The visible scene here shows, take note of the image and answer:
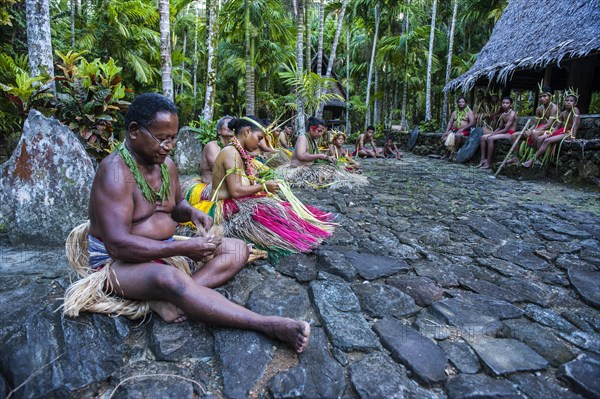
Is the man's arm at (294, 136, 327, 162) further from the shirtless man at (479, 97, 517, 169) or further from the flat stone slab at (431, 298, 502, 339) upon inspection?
the shirtless man at (479, 97, 517, 169)

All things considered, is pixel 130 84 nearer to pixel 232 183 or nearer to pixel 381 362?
pixel 232 183

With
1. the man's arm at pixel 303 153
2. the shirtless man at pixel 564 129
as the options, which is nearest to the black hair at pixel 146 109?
the man's arm at pixel 303 153

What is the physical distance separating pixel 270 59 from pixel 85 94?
1179 centimetres

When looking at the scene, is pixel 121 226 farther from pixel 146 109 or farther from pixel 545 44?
pixel 545 44

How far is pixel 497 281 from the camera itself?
7.93 feet

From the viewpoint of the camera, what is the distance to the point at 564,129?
6.52 meters

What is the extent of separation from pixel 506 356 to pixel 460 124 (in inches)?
376

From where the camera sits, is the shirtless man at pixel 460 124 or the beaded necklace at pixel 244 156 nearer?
the beaded necklace at pixel 244 156

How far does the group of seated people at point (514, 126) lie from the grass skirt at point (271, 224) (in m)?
5.56

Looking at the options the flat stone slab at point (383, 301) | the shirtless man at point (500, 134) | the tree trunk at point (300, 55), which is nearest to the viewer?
the flat stone slab at point (383, 301)

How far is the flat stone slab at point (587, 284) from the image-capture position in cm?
215

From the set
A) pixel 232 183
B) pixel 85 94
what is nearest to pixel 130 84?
pixel 85 94

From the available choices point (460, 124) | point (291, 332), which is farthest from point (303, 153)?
point (460, 124)

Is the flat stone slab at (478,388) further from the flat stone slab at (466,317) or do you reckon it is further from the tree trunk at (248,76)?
the tree trunk at (248,76)
